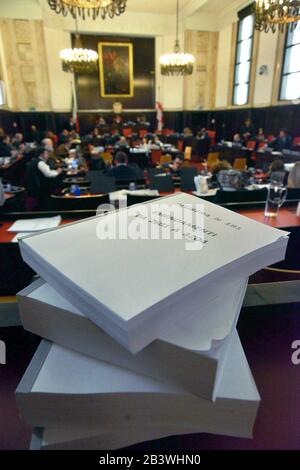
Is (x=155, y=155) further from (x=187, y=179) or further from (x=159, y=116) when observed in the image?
(x=159, y=116)

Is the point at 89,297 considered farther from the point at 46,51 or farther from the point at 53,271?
the point at 46,51

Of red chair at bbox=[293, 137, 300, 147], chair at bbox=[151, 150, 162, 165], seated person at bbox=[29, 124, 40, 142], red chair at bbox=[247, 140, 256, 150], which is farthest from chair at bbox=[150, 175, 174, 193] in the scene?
seated person at bbox=[29, 124, 40, 142]

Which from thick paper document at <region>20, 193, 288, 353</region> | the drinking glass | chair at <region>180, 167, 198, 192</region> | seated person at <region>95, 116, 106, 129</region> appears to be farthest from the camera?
seated person at <region>95, 116, 106, 129</region>

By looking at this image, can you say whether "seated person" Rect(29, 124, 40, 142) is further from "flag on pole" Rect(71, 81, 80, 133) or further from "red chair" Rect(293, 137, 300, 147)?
"red chair" Rect(293, 137, 300, 147)

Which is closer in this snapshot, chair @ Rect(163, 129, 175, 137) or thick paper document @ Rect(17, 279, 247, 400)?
thick paper document @ Rect(17, 279, 247, 400)

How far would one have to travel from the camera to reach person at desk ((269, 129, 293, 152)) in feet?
28.0

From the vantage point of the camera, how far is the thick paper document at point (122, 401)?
0.44 m

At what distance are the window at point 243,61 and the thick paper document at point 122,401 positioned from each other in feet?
40.6

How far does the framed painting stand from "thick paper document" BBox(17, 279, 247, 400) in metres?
14.8

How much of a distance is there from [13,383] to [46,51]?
45.1ft

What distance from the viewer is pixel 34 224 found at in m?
2.21

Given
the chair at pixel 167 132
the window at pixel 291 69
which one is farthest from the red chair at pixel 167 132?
the window at pixel 291 69

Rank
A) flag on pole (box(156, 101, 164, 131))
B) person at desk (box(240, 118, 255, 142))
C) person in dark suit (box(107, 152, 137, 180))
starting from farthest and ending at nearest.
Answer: flag on pole (box(156, 101, 164, 131))
person at desk (box(240, 118, 255, 142))
person in dark suit (box(107, 152, 137, 180))
